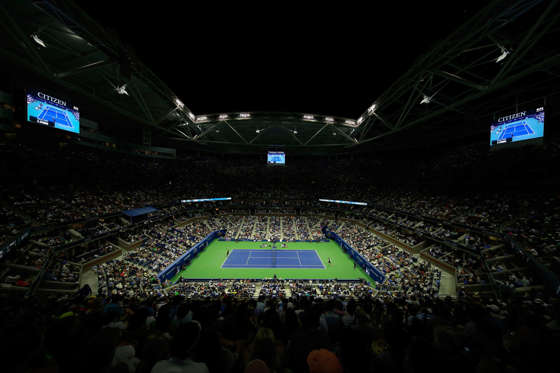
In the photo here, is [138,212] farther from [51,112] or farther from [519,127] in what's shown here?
[519,127]

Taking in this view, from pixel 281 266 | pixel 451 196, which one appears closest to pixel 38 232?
pixel 281 266

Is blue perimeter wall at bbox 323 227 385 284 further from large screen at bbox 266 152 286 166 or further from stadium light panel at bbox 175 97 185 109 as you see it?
stadium light panel at bbox 175 97 185 109

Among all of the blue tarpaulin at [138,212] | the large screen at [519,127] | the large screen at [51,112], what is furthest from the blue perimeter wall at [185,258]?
the large screen at [519,127]

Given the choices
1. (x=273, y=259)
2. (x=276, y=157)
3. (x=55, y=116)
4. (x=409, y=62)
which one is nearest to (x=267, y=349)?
(x=409, y=62)

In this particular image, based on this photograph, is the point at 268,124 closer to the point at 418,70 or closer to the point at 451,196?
the point at 418,70

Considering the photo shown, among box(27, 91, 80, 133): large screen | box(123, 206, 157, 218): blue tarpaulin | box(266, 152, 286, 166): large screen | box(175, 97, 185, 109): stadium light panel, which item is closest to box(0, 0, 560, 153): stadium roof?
box(175, 97, 185, 109): stadium light panel

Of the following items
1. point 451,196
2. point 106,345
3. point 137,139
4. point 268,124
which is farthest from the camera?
point 137,139
